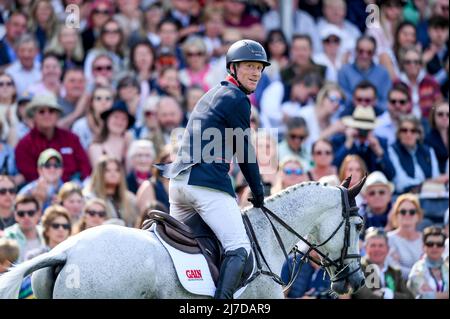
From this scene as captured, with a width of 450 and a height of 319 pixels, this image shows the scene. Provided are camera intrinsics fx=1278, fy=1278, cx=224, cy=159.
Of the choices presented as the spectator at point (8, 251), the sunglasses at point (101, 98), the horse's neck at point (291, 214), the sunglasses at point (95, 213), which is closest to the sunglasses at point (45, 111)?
the sunglasses at point (101, 98)

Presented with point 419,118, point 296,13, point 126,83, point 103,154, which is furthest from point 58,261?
point 296,13

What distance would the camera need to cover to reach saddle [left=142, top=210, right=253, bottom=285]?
34.2ft

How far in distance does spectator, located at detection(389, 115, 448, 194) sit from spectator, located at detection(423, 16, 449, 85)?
119 inches

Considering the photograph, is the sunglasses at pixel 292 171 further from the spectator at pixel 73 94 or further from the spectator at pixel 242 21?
the spectator at pixel 242 21

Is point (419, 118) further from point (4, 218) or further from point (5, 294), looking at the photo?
point (5, 294)

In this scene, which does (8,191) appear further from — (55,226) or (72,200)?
(55,226)

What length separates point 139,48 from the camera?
62.0 ft

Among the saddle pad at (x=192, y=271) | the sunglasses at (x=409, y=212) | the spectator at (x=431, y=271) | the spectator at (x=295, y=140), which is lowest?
the spectator at (x=431, y=271)

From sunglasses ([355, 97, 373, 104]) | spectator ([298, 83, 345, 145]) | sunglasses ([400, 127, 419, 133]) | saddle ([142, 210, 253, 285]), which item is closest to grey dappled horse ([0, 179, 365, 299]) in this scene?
saddle ([142, 210, 253, 285])

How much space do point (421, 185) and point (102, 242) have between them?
333 inches

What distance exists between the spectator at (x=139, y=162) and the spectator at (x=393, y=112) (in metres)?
3.61

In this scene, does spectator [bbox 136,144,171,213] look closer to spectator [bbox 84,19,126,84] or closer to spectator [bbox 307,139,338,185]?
spectator [bbox 307,139,338,185]

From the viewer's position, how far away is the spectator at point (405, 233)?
1573 centimetres
